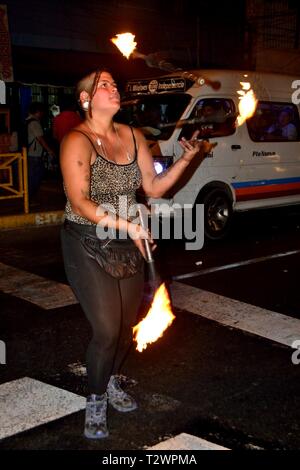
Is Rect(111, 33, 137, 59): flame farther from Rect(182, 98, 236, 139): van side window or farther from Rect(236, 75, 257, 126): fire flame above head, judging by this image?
Rect(236, 75, 257, 126): fire flame above head

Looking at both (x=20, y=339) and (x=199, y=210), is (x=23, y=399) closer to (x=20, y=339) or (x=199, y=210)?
(x=20, y=339)

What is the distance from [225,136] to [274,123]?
4.53 ft

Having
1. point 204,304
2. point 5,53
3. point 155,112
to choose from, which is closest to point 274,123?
point 155,112

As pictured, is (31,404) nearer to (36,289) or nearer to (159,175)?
(159,175)

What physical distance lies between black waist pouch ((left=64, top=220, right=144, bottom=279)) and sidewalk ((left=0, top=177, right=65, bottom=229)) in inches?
275

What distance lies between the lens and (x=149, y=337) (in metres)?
4.02

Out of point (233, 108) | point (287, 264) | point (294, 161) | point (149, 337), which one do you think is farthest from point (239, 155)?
point (149, 337)

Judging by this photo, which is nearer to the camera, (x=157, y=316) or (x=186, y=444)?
(x=186, y=444)

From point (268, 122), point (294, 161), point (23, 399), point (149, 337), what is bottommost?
point (23, 399)

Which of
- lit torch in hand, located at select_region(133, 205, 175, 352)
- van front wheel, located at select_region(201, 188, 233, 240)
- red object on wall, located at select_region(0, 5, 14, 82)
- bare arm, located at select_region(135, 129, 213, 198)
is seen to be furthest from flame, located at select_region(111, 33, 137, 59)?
red object on wall, located at select_region(0, 5, 14, 82)

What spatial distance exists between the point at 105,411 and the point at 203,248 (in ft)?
17.9

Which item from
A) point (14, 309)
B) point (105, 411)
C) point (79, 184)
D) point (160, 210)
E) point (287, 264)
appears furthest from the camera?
point (160, 210)

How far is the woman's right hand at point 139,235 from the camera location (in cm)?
330

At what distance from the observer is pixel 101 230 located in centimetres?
343
